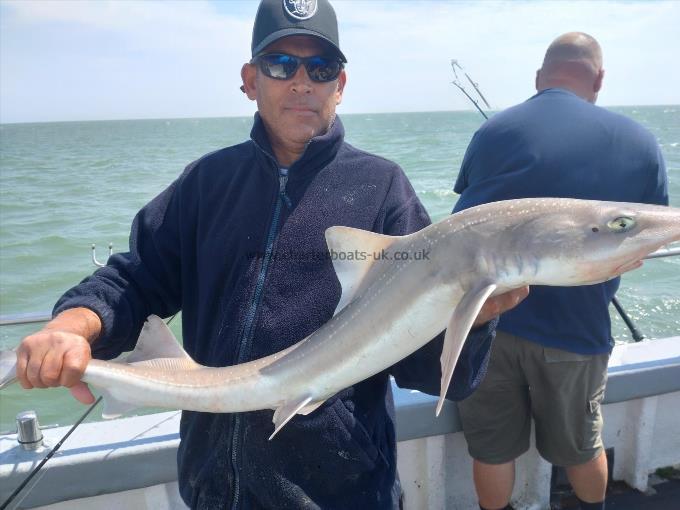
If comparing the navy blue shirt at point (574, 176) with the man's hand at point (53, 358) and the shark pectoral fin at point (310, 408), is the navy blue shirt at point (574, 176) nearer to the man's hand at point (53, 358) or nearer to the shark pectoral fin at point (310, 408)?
the shark pectoral fin at point (310, 408)

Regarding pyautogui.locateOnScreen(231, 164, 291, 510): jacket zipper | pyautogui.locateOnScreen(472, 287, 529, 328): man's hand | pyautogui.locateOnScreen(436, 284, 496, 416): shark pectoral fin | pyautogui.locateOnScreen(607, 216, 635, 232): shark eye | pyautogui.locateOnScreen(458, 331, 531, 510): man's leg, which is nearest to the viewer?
pyautogui.locateOnScreen(436, 284, 496, 416): shark pectoral fin

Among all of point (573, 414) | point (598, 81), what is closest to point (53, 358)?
point (573, 414)

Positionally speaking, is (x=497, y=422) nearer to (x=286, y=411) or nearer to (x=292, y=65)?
(x=286, y=411)

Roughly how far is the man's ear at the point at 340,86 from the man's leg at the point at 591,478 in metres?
2.27

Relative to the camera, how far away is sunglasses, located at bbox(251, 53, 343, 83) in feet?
7.38

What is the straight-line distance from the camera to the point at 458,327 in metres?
1.70

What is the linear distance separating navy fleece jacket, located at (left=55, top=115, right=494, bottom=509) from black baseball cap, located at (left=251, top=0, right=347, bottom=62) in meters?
0.33

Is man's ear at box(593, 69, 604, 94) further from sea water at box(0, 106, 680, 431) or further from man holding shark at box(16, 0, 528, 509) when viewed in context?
sea water at box(0, 106, 680, 431)

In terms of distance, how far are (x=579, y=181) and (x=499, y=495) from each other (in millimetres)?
1692

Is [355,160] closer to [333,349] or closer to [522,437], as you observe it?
[333,349]

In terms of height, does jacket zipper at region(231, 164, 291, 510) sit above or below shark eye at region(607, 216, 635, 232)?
below

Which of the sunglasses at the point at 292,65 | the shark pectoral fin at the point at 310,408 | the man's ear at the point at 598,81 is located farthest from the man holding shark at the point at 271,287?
the man's ear at the point at 598,81

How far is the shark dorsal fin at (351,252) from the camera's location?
1.94m

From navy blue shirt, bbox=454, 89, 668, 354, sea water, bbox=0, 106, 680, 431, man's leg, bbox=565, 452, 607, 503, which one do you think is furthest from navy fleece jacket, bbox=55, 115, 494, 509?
sea water, bbox=0, 106, 680, 431
